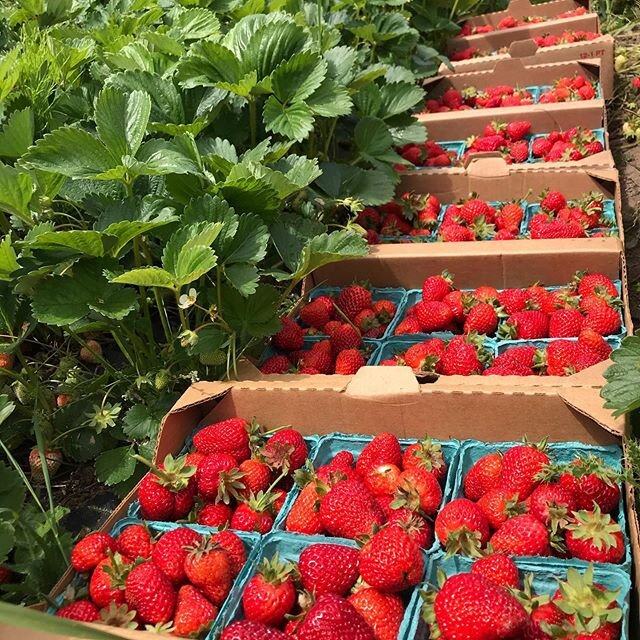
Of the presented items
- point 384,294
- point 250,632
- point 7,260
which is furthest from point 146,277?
point 384,294

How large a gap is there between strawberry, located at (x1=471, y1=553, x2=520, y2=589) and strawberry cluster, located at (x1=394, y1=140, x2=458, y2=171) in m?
1.67

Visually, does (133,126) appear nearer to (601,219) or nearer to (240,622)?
(240,622)

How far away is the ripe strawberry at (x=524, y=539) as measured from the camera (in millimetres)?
1017

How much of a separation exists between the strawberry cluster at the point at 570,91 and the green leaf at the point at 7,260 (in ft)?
7.52

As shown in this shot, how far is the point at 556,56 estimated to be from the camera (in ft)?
10.7

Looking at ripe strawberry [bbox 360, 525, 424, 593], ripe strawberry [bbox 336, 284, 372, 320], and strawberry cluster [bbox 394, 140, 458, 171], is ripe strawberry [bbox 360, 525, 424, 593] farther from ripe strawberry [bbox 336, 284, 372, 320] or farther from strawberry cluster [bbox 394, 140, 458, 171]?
strawberry cluster [bbox 394, 140, 458, 171]

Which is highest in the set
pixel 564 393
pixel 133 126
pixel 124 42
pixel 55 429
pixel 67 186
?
pixel 124 42

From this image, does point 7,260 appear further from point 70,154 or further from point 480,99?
point 480,99

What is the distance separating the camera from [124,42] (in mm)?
1917

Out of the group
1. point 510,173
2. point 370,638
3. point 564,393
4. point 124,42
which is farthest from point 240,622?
point 510,173

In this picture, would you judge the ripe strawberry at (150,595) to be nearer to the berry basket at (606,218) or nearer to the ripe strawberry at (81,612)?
the ripe strawberry at (81,612)

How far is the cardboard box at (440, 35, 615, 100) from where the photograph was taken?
3.12 m

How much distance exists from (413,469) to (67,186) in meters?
0.90

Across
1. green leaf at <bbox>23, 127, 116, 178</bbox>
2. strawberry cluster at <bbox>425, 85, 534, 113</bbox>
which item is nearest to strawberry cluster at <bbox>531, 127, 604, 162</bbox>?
strawberry cluster at <bbox>425, 85, 534, 113</bbox>
